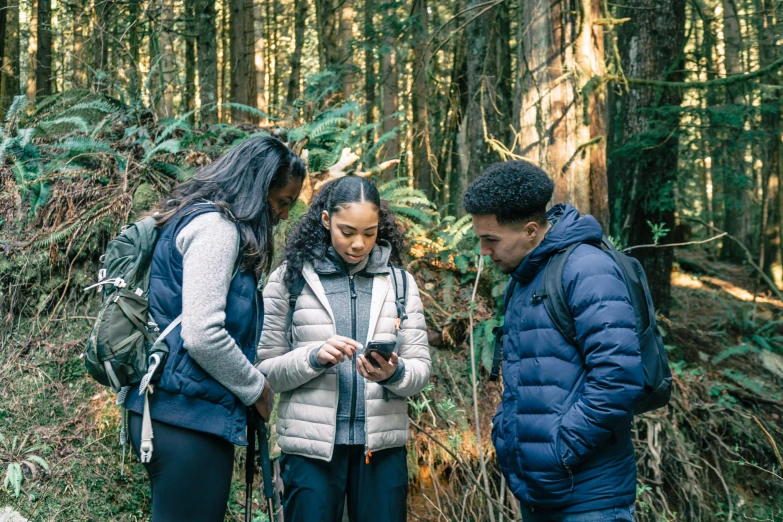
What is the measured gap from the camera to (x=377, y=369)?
279 centimetres

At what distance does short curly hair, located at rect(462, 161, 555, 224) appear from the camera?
2.62 m

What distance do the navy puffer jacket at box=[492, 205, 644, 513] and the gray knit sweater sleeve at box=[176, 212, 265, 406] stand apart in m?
1.19

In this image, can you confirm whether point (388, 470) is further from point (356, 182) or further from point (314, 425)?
point (356, 182)

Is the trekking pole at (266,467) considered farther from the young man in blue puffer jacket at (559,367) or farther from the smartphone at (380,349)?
the young man in blue puffer jacket at (559,367)

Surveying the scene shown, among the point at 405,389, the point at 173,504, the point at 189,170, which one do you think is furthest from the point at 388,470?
the point at 189,170

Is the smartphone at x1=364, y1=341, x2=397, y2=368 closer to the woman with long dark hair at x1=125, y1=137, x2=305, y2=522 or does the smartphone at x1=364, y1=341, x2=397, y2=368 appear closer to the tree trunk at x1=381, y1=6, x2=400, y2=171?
the woman with long dark hair at x1=125, y1=137, x2=305, y2=522

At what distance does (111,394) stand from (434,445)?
8.93 feet

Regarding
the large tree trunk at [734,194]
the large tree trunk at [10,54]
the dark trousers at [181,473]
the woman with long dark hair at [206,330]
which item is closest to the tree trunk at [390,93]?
the large tree trunk at [734,194]

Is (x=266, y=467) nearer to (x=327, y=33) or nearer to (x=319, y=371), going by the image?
(x=319, y=371)

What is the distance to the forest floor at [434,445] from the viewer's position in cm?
462

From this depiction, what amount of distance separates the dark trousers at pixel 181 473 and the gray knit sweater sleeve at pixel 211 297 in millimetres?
276

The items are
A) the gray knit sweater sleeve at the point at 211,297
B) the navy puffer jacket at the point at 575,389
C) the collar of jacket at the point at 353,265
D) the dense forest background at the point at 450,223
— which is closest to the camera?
the navy puffer jacket at the point at 575,389

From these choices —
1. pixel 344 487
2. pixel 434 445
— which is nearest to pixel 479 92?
pixel 434 445

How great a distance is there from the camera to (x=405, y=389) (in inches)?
115
